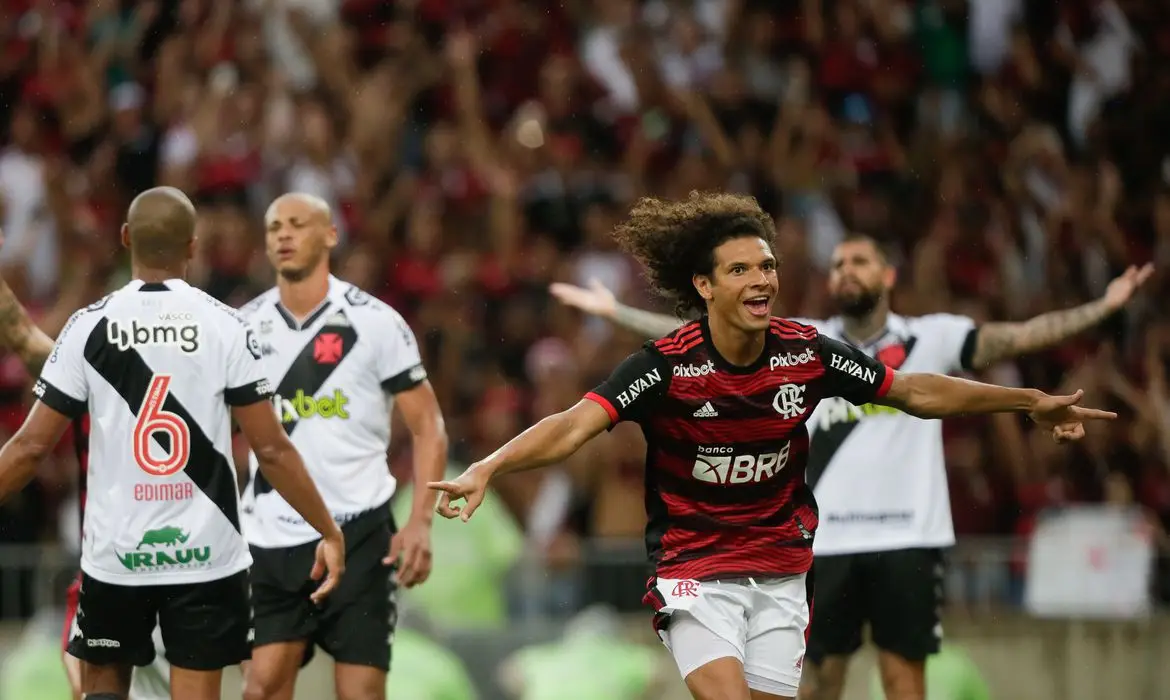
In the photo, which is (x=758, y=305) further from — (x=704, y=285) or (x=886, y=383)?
(x=886, y=383)

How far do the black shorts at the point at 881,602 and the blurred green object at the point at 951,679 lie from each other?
2567mm

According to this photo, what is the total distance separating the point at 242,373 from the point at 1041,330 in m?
4.12

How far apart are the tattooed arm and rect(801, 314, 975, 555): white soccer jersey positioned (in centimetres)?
372

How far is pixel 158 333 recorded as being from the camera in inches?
275

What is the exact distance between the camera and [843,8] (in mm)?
17234

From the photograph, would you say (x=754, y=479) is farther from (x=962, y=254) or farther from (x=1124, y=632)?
(x=962, y=254)

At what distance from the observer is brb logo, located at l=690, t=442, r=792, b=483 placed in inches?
273

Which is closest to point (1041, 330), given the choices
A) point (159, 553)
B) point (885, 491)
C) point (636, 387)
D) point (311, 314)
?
point (885, 491)

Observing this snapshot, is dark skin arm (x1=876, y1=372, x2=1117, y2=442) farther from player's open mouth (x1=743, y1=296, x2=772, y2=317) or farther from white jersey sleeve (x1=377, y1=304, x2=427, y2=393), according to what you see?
white jersey sleeve (x1=377, y1=304, x2=427, y2=393)

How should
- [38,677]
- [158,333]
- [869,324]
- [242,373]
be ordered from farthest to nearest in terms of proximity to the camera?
[38,677]
[869,324]
[242,373]
[158,333]

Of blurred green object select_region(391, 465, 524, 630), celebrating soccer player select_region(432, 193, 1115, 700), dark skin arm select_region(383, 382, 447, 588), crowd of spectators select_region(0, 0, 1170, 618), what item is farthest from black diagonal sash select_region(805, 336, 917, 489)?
crowd of spectators select_region(0, 0, 1170, 618)

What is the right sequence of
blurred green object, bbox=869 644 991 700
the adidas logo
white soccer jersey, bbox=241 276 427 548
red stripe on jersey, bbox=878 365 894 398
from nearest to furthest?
the adidas logo
red stripe on jersey, bbox=878 365 894 398
white soccer jersey, bbox=241 276 427 548
blurred green object, bbox=869 644 991 700

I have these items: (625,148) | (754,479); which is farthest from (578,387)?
(754,479)

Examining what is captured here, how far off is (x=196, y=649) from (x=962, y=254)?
1000 centimetres
